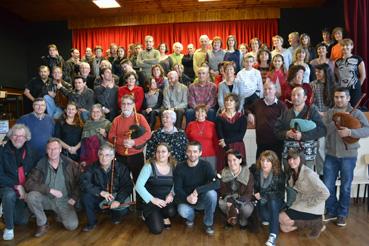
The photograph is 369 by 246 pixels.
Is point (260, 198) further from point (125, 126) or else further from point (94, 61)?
point (94, 61)

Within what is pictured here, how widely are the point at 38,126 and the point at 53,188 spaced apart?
898 mm

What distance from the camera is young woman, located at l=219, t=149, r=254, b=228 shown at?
11.6 feet

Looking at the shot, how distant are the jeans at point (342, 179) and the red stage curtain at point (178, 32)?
22.0 ft

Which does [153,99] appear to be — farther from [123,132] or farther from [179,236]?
[179,236]

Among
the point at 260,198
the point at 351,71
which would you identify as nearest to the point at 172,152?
the point at 260,198

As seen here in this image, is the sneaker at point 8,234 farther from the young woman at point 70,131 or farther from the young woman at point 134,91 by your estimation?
the young woman at point 134,91

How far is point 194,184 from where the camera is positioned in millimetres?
3654

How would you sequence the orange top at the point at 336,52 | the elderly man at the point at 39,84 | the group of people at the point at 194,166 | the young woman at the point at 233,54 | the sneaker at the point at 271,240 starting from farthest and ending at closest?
the young woman at the point at 233,54, the orange top at the point at 336,52, the elderly man at the point at 39,84, the group of people at the point at 194,166, the sneaker at the point at 271,240

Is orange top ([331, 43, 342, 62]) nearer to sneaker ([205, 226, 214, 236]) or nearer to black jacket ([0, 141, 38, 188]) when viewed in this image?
sneaker ([205, 226, 214, 236])

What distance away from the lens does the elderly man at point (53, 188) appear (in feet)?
11.9

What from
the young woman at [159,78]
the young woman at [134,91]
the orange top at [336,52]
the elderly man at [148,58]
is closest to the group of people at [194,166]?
the young woman at [134,91]

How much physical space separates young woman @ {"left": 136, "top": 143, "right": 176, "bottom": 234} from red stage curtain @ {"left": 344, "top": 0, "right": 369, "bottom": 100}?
164 inches

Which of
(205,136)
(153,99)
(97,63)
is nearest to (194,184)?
(205,136)

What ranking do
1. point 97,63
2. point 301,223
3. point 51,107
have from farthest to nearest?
point 97,63 → point 51,107 → point 301,223
